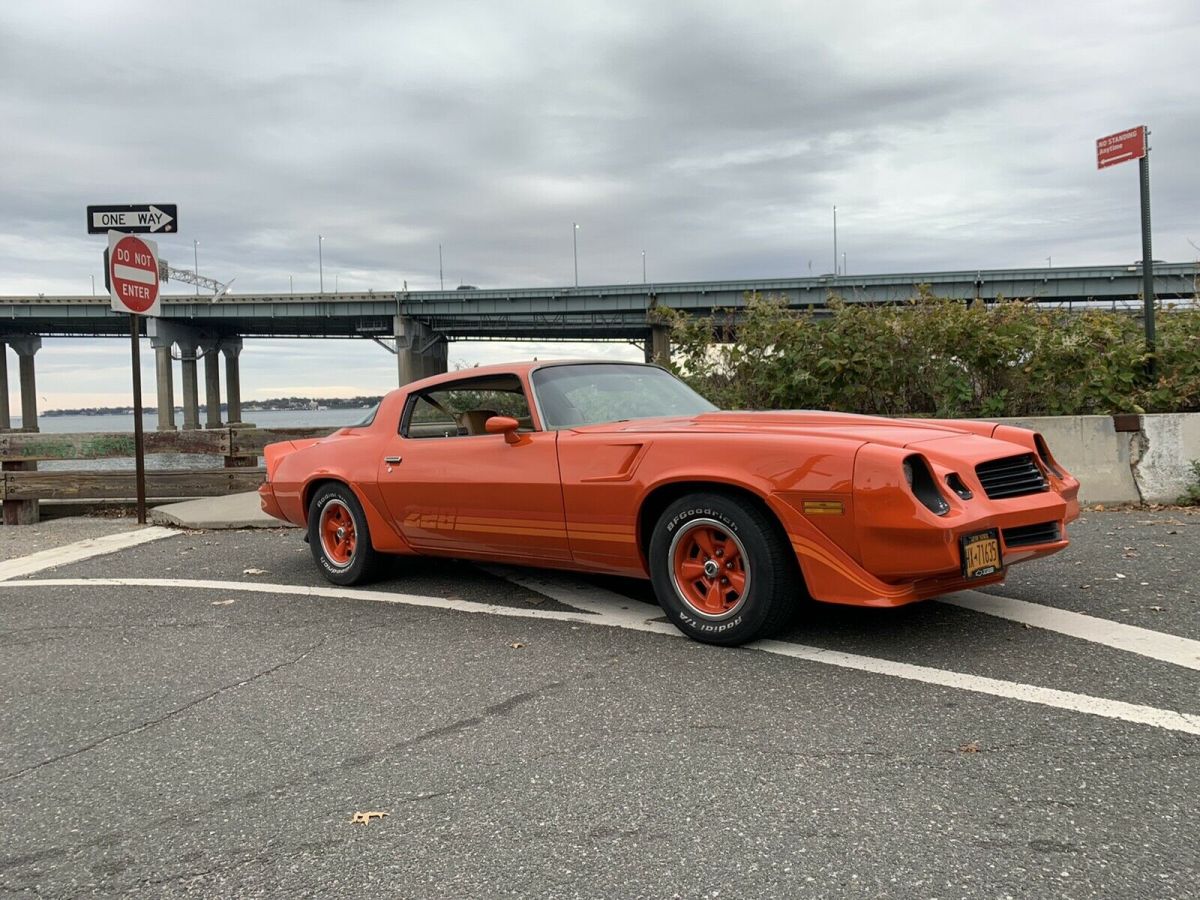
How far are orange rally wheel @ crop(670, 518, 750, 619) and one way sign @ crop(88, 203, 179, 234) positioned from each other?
760 cm

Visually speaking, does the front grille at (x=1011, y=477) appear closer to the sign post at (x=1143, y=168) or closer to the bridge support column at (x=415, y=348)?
the sign post at (x=1143, y=168)

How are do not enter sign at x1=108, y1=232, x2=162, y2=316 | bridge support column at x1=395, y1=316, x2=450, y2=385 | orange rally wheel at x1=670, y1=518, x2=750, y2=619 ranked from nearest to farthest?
orange rally wheel at x1=670, y1=518, x2=750, y2=619 → do not enter sign at x1=108, y1=232, x2=162, y2=316 → bridge support column at x1=395, y1=316, x2=450, y2=385

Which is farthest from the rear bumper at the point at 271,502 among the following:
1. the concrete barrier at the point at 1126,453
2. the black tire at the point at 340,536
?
the concrete barrier at the point at 1126,453

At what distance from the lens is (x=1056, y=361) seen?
835 cm

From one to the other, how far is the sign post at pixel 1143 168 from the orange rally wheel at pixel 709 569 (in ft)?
20.8

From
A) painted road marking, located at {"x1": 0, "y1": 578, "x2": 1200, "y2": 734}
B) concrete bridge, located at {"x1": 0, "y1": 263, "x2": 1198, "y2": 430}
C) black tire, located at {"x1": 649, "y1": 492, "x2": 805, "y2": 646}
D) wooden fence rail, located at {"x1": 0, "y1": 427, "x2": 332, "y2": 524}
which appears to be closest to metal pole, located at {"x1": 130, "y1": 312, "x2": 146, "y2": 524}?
wooden fence rail, located at {"x1": 0, "y1": 427, "x2": 332, "y2": 524}

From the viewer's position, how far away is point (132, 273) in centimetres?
910

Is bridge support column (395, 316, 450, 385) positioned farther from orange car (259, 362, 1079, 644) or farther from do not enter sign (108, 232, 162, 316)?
orange car (259, 362, 1079, 644)

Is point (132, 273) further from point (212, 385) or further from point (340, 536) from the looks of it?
point (212, 385)

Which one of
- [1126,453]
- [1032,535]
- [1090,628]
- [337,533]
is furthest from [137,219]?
[1126,453]

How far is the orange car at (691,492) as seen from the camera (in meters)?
3.59

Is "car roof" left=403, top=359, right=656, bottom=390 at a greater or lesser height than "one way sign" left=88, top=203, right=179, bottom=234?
lesser

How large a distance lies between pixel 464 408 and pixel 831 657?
8.64 ft

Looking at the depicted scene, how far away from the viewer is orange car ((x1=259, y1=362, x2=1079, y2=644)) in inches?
141
